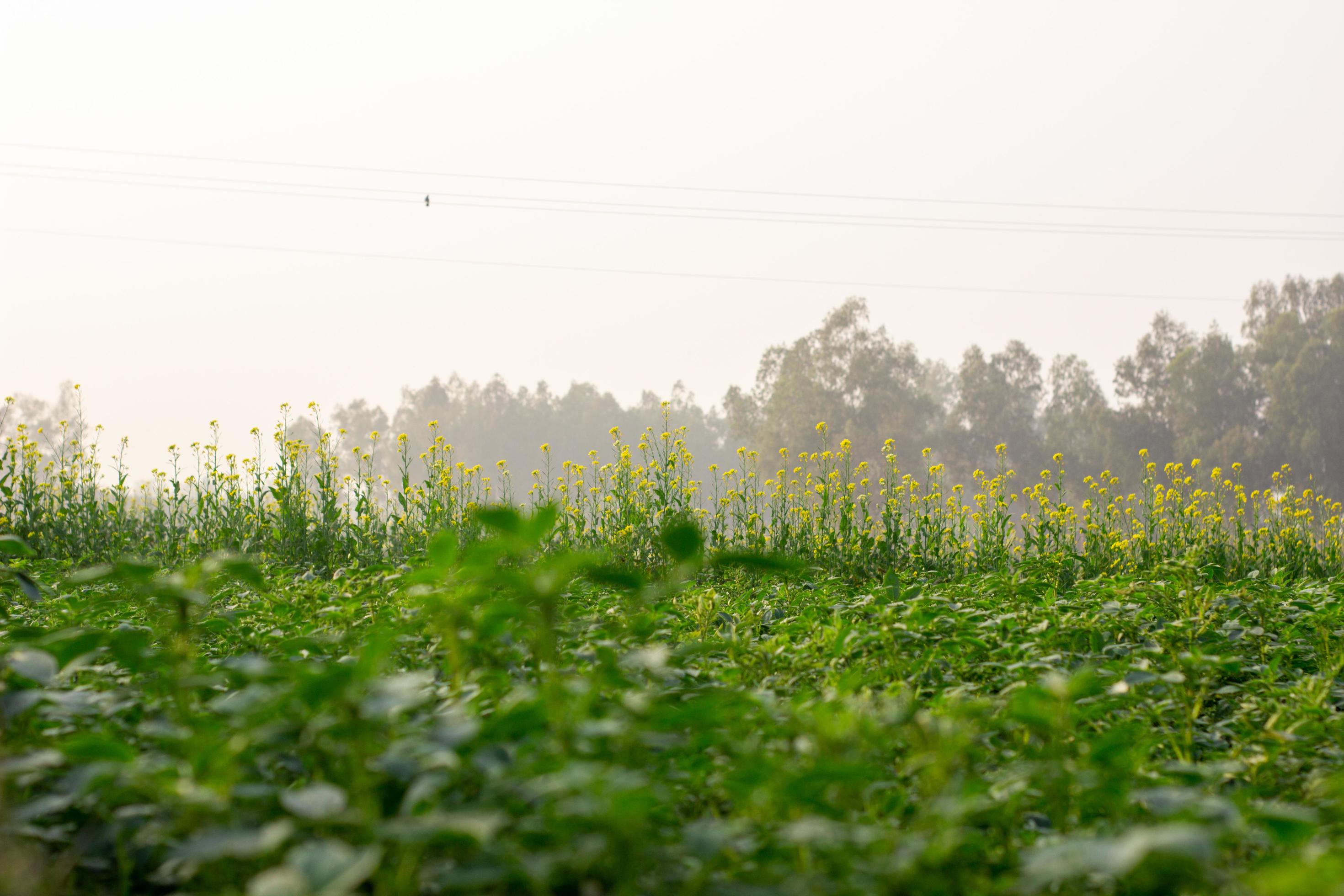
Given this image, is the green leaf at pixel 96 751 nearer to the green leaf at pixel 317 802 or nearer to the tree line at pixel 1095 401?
the green leaf at pixel 317 802

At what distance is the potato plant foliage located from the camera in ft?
3.28

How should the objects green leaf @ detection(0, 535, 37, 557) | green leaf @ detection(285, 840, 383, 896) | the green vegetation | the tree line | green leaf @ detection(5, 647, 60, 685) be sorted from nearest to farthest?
green leaf @ detection(285, 840, 383, 896), the green vegetation, green leaf @ detection(5, 647, 60, 685), green leaf @ detection(0, 535, 37, 557), the tree line

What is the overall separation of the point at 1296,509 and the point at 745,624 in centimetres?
845

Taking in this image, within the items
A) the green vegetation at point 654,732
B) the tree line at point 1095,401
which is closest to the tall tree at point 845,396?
the tree line at point 1095,401

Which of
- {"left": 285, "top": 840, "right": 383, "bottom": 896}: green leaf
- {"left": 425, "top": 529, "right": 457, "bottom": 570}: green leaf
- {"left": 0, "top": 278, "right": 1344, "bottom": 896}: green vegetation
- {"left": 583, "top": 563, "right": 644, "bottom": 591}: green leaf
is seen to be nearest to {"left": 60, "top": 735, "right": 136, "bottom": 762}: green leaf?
{"left": 0, "top": 278, "right": 1344, "bottom": 896}: green vegetation

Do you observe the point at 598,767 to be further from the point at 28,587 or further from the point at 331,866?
the point at 28,587

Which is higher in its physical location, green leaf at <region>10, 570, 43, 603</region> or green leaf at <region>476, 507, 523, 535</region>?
green leaf at <region>476, 507, 523, 535</region>

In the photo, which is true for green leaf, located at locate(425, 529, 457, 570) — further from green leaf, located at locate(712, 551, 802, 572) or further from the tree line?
the tree line

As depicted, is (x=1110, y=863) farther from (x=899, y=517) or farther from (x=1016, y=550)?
(x=1016, y=550)

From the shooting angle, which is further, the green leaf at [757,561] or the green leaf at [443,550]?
the green leaf at [443,550]

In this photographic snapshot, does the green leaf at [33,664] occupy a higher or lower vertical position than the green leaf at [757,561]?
lower

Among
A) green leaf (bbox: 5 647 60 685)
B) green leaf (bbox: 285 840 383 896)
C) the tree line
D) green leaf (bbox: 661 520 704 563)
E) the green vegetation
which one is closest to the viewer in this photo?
green leaf (bbox: 285 840 383 896)

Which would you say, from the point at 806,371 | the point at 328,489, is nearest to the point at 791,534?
the point at 328,489

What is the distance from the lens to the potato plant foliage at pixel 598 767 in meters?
1.00
